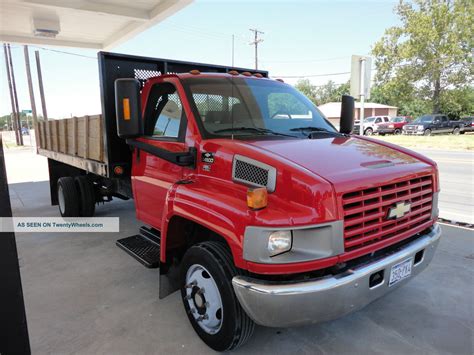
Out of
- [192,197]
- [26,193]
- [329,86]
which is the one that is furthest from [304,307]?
[329,86]

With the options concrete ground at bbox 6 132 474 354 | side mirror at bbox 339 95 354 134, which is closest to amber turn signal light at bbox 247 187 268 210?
concrete ground at bbox 6 132 474 354

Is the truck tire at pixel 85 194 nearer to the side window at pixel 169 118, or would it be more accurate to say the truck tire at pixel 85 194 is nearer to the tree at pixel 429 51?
the side window at pixel 169 118

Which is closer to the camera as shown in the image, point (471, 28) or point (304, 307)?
point (304, 307)

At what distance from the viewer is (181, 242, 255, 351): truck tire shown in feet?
8.07

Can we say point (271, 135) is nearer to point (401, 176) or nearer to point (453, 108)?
point (401, 176)

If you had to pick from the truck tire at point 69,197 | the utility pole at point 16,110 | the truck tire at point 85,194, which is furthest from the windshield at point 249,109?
the utility pole at point 16,110

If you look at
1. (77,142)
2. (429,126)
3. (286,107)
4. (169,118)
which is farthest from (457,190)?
(429,126)

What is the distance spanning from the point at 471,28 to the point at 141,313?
38.6 metres

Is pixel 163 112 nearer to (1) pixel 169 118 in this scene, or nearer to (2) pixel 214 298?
(1) pixel 169 118

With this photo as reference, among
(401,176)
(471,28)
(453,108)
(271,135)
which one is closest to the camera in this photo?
(401,176)

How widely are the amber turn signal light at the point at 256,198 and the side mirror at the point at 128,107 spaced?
1.42 metres

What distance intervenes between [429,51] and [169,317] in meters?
37.3

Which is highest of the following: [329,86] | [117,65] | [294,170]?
[329,86]

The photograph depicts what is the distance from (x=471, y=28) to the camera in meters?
31.5
